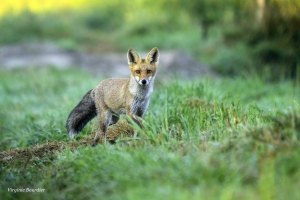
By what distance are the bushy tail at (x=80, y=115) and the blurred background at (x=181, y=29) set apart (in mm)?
5795

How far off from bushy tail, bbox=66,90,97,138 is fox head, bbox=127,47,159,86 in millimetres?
847

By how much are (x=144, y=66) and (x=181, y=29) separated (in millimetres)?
16469

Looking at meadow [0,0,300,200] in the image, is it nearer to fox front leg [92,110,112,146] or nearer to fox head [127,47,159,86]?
fox front leg [92,110,112,146]

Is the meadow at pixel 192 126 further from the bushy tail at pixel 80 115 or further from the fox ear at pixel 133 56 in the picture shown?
the fox ear at pixel 133 56

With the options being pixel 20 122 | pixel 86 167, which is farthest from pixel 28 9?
pixel 86 167

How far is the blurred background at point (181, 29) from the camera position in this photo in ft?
46.4

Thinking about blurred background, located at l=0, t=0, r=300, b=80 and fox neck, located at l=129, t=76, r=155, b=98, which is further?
blurred background, located at l=0, t=0, r=300, b=80


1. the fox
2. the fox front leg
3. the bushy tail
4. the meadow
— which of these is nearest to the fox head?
the fox

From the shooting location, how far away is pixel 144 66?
6270 mm

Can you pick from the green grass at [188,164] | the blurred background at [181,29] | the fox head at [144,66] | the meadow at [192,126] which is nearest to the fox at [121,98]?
the fox head at [144,66]

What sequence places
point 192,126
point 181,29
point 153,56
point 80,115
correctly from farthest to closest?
point 181,29 → point 80,115 → point 153,56 → point 192,126

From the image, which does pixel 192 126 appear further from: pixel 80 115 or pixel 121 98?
pixel 80 115

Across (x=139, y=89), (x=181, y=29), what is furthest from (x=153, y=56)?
(x=181, y=29)

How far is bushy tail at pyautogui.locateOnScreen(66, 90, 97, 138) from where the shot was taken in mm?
6699
